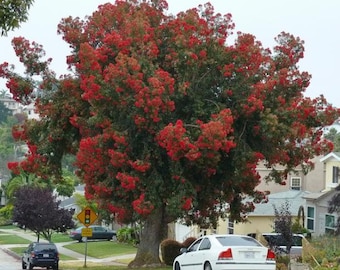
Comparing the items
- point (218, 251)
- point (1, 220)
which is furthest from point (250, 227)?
point (1, 220)

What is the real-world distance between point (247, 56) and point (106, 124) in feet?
19.8

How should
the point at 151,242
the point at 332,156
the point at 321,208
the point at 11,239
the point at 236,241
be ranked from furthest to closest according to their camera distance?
the point at 11,239, the point at 332,156, the point at 321,208, the point at 151,242, the point at 236,241

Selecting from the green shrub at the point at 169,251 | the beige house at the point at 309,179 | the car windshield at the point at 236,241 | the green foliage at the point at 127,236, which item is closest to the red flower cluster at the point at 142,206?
the green shrub at the point at 169,251

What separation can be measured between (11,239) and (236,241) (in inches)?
2362

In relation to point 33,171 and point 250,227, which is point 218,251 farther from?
point 250,227

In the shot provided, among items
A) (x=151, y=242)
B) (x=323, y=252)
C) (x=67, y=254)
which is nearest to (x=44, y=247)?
(x=151, y=242)

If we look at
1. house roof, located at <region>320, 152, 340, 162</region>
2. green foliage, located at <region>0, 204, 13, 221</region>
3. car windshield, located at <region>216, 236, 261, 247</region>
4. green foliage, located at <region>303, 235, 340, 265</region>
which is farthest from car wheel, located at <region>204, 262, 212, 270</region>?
green foliage, located at <region>0, 204, 13, 221</region>

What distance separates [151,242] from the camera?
3366cm

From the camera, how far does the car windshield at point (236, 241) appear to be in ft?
73.5

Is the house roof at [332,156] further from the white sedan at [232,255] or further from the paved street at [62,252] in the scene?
the white sedan at [232,255]

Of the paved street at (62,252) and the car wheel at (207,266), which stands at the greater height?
the car wheel at (207,266)

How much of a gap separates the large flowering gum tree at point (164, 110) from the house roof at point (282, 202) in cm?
1884

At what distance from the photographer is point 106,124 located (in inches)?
1191

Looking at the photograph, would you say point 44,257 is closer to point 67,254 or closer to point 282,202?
point 67,254
